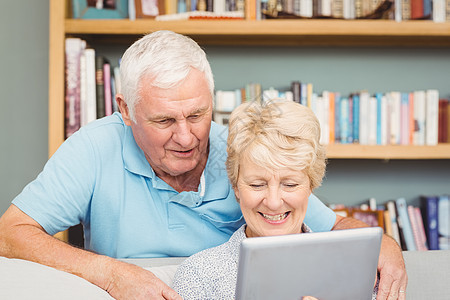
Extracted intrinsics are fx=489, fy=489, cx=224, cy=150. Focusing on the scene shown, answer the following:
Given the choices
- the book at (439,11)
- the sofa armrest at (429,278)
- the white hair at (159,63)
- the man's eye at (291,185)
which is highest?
the book at (439,11)

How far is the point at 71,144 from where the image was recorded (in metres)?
1.43

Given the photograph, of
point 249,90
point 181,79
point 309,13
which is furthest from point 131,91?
point 309,13

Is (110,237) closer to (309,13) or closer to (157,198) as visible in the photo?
(157,198)

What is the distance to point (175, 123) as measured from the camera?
1317 mm

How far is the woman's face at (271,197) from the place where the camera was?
109 centimetres

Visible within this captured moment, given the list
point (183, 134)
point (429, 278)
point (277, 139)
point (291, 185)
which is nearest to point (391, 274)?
point (429, 278)

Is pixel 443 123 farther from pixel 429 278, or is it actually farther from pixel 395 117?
pixel 429 278

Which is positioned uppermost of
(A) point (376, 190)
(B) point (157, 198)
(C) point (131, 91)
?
(C) point (131, 91)

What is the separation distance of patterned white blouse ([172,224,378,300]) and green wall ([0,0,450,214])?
1.38 m

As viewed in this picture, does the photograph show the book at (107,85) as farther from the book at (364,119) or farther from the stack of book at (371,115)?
the book at (364,119)

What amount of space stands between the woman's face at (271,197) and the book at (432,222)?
4.54ft

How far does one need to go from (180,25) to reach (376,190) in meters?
1.27

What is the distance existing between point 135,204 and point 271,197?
0.51 m

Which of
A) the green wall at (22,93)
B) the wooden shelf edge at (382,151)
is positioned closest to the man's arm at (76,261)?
the green wall at (22,93)
